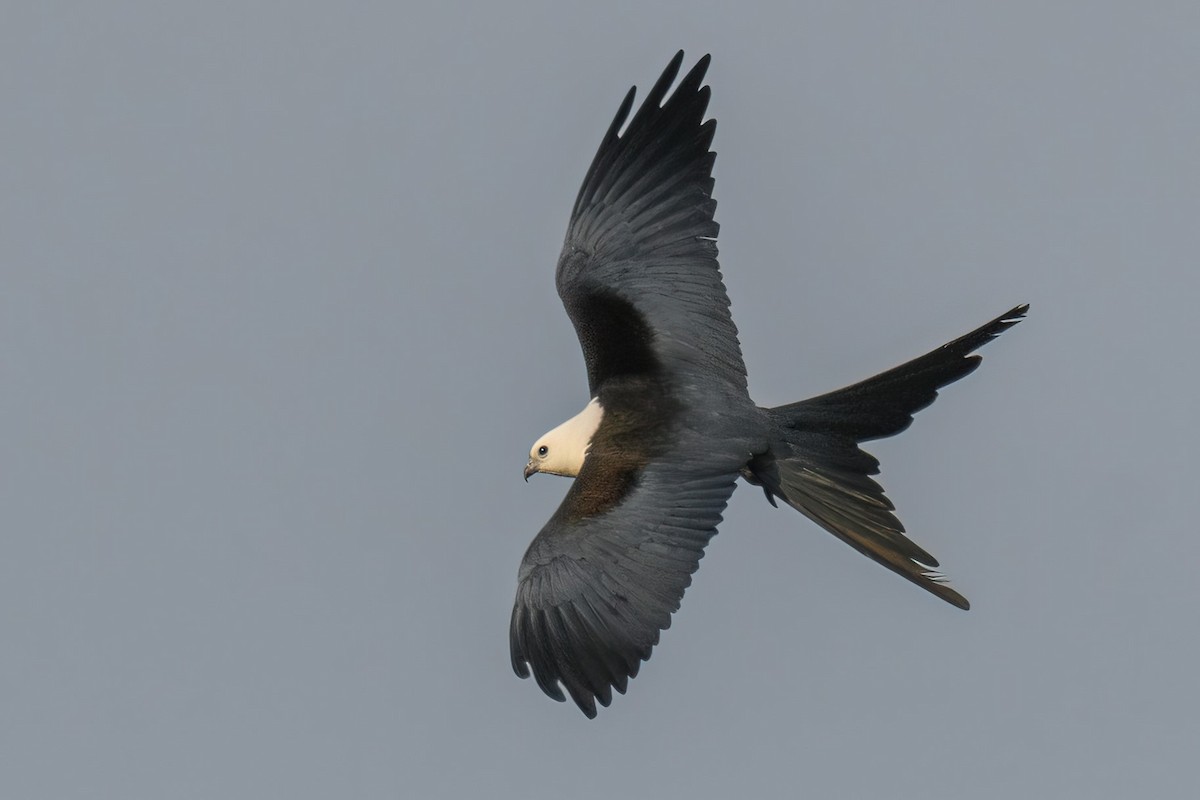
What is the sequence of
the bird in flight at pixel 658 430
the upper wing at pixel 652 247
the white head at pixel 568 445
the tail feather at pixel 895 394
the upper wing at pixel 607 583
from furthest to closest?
the upper wing at pixel 652 247 < the white head at pixel 568 445 < the tail feather at pixel 895 394 < the bird in flight at pixel 658 430 < the upper wing at pixel 607 583

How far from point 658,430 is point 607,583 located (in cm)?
123

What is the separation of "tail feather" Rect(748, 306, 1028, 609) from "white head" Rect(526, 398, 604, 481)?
43.8 inches

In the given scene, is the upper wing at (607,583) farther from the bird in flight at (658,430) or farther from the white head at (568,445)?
the white head at (568,445)

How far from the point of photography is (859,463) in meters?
11.6

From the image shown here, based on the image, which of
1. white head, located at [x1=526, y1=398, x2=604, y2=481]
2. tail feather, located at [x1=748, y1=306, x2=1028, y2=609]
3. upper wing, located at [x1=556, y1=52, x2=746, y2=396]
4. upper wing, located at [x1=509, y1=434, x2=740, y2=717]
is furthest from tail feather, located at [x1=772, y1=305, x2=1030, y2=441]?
white head, located at [x1=526, y1=398, x2=604, y2=481]

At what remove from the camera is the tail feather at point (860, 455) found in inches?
447

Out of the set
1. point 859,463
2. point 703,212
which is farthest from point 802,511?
point 703,212

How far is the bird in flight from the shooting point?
35.8 ft

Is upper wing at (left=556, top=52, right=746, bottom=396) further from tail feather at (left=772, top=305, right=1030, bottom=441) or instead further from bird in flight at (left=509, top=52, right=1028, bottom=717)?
tail feather at (left=772, top=305, right=1030, bottom=441)

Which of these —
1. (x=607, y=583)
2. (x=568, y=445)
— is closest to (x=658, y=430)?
(x=568, y=445)

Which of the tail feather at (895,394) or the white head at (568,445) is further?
the white head at (568,445)

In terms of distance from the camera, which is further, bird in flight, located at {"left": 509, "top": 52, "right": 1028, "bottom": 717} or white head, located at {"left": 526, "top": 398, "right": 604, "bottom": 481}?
white head, located at {"left": 526, "top": 398, "right": 604, "bottom": 481}

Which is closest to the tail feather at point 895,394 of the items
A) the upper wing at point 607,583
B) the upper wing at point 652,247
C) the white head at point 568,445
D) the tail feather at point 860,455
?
the tail feather at point 860,455

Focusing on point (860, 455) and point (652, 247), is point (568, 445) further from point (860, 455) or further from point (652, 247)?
point (860, 455)
